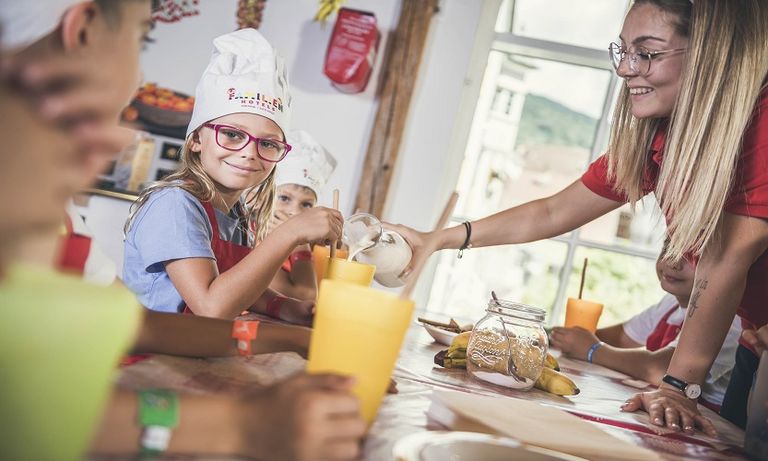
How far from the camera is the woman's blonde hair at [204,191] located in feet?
5.42

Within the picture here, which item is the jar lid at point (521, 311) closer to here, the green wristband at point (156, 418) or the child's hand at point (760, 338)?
the child's hand at point (760, 338)

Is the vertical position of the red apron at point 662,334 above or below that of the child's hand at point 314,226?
below

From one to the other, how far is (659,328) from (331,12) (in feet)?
7.84

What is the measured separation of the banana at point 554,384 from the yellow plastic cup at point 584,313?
4.21 ft

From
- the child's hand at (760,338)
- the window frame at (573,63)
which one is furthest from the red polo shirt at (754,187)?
the window frame at (573,63)

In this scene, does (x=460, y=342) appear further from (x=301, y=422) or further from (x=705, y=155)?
(x=301, y=422)

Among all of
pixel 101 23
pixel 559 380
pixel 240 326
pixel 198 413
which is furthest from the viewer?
pixel 559 380

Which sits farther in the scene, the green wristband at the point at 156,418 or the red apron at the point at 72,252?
the green wristband at the point at 156,418

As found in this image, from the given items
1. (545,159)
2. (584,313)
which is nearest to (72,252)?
(584,313)

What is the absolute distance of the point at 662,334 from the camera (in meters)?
2.77

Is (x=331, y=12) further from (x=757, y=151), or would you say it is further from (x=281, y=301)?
(x=757, y=151)

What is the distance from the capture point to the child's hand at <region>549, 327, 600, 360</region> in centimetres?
222

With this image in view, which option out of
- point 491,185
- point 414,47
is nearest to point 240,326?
point 414,47

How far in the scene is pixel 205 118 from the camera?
1.83 m
